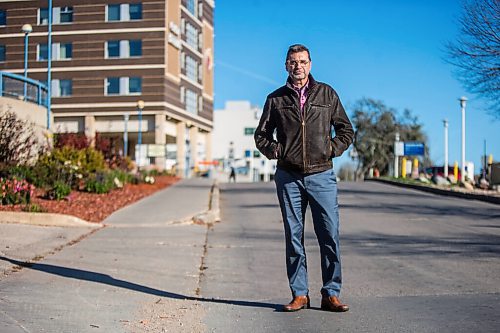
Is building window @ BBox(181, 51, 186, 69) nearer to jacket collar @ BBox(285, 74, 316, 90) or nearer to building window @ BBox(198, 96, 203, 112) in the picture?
building window @ BBox(198, 96, 203, 112)

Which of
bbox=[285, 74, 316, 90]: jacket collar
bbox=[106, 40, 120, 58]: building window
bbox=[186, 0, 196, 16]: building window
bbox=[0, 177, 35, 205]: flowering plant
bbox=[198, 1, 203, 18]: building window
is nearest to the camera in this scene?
bbox=[285, 74, 316, 90]: jacket collar

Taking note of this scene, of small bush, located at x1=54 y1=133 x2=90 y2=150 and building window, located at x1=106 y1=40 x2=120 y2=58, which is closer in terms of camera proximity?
small bush, located at x1=54 y1=133 x2=90 y2=150

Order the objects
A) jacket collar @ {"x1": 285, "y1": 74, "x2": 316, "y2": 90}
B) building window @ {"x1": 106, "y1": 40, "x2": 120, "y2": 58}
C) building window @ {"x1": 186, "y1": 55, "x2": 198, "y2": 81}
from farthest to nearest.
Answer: building window @ {"x1": 186, "y1": 55, "x2": 198, "y2": 81}, building window @ {"x1": 106, "y1": 40, "x2": 120, "y2": 58}, jacket collar @ {"x1": 285, "y1": 74, "x2": 316, "y2": 90}

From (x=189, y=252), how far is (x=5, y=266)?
3358 mm

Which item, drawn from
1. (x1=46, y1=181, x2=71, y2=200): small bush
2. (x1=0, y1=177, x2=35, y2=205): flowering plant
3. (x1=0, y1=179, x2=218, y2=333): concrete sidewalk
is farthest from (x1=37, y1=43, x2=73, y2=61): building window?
(x1=0, y1=179, x2=218, y2=333): concrete sidewalk

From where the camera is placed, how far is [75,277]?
8281mm

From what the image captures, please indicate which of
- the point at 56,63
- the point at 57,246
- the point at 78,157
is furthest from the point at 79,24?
the point at 57,246

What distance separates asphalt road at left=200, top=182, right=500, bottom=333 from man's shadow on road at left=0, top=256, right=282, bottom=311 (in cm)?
6

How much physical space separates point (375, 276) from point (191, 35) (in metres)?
58.5

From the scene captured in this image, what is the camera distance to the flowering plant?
48.7ft

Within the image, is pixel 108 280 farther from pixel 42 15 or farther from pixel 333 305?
pixel 42 15

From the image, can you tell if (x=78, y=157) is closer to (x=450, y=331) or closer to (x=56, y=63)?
(x=450, y=331)

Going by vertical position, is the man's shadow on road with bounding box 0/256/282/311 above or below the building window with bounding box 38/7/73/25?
below

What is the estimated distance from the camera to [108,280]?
325 inches
